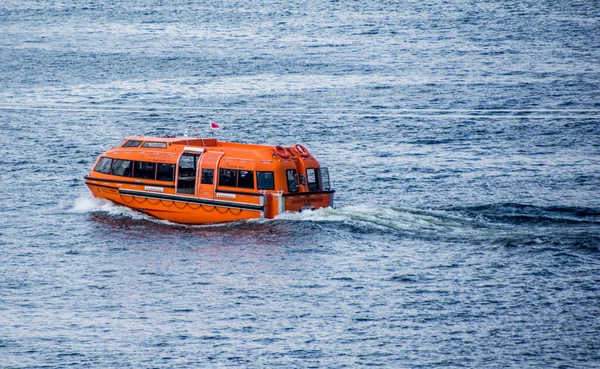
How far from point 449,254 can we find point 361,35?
91.0 meters

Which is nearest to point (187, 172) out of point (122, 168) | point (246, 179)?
point (122, 168)

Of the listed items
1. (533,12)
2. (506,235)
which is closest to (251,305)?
(506,235)

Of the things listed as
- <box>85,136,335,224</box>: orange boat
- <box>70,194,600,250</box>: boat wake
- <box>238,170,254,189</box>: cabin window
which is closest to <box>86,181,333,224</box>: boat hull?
<box>85,136,335,224</box>: orange boat

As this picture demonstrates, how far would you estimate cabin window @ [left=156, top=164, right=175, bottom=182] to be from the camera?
173 ft

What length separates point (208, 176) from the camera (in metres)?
51.8

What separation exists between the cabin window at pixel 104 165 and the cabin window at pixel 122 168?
0.41m

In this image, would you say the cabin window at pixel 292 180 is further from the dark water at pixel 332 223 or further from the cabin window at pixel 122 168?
the cabin window at pixel 122 168

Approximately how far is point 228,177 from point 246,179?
946mm

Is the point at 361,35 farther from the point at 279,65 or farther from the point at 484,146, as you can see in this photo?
the point at 484,146

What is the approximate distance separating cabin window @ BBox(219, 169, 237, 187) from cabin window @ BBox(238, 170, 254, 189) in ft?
0.80

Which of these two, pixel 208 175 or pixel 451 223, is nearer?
pixel 451 223

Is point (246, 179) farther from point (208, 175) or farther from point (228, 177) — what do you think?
point (208, 175)

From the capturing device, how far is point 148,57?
4865 inches

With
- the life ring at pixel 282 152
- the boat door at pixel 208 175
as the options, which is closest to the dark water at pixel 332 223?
the boat door at pixel 208 175
